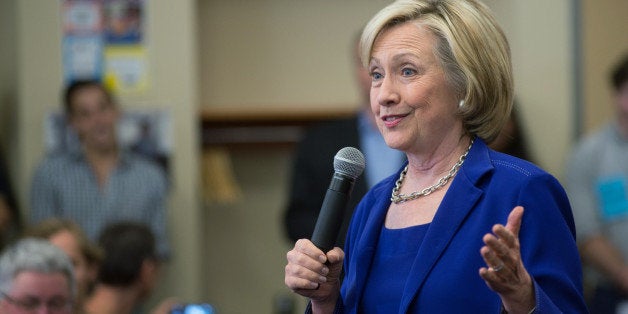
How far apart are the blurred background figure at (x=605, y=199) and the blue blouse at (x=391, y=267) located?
11.8 ft

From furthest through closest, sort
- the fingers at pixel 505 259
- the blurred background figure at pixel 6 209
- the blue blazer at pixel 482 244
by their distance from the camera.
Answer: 1. the blurred background figure at pixel 6 209
2. the blue blazer at pixel 482 244
3. the fingers at pixel 505 259

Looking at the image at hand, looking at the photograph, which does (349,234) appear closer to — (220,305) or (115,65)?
(115,65)

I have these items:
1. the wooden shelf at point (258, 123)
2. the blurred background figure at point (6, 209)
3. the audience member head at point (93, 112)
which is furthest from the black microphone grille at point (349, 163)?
the wooden shelf at point (258, 123)

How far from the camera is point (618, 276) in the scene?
17.7ft

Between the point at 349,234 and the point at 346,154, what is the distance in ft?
0.89

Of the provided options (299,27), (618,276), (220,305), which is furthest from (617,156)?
(220,305)

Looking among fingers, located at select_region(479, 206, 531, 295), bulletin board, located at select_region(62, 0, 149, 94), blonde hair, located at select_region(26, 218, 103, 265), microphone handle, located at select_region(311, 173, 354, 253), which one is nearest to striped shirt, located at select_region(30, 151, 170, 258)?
bulletin board, located at select_region(62, 0, 149, 94)

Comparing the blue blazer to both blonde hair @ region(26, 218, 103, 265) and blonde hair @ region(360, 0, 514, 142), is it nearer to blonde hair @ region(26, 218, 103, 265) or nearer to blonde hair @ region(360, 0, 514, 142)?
blonde hair @ region(360, 0, 514, 142)

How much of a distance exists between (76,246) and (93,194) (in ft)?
4.80

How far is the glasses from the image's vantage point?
313 cm

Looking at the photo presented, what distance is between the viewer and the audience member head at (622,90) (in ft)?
18.3

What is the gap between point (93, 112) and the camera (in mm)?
5680

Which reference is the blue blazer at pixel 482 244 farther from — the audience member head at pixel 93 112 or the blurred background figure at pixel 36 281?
the audience member head at pixel 93 112

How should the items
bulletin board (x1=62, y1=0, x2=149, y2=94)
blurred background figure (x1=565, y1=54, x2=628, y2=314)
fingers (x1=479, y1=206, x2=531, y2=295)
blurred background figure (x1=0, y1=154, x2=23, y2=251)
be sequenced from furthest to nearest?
bulletin board (x1=62, y1=0, x2=149, y2=94)
blurred background figure (x1=0, y1=154, x2=23, y2=251)
blurred background figure (x1=565, y1=54, x2=628, y2=314)
fingers (x1=479, y1=206, x2=531, y2=295)
